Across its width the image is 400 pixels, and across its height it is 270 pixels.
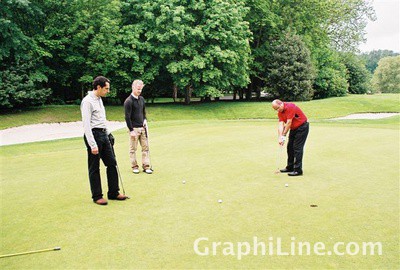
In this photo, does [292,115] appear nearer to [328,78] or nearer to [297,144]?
[297,144]

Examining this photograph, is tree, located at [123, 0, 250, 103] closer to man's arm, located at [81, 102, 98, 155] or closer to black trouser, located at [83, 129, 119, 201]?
black trouser, located at [83, 129, 119, 201]

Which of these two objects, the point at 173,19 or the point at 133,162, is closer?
the point at 133,162

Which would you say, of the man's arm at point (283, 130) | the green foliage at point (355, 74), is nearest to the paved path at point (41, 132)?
the man's arm at point (283, 130)

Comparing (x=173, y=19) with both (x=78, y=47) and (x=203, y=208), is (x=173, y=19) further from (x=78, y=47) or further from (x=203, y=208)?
(x=203, y=208)

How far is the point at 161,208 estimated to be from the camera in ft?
19.6

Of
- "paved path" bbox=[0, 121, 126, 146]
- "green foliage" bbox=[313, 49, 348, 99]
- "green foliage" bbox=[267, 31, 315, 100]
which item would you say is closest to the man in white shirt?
"paved path" bbox=[0, 121, 126, 146]

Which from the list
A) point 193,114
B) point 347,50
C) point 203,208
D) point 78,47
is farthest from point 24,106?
point 347,50

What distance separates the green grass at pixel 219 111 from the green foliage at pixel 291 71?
3.08 metres

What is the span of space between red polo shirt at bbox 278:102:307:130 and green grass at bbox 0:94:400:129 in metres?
18.8

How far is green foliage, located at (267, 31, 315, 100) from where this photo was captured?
32.8 m

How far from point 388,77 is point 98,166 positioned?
8322 centimetres

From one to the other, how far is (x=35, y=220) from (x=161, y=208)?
1.91 meters

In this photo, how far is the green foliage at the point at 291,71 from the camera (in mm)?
32781

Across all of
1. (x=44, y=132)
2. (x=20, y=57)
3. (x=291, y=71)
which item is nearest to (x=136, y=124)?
(x=44, y=132)
